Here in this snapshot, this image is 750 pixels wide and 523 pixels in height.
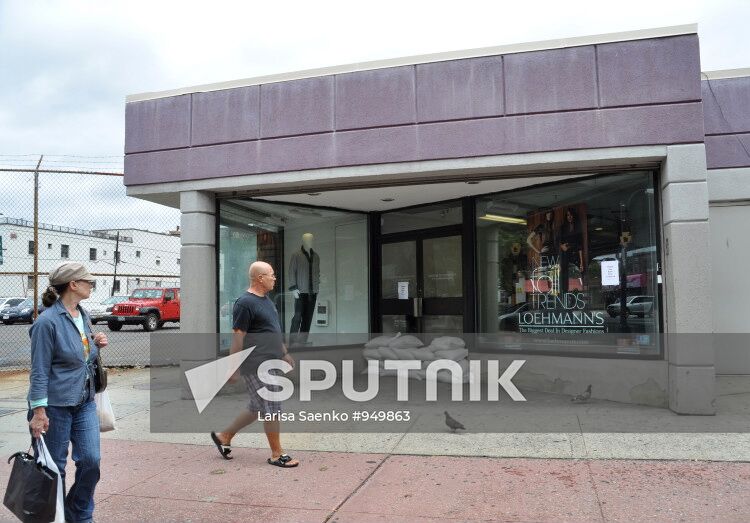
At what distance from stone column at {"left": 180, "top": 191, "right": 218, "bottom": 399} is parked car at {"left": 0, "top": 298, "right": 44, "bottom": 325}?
2592 cm

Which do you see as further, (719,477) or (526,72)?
(526,72)

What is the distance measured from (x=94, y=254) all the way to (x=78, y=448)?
39.5 meters

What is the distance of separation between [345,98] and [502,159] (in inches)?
85.1

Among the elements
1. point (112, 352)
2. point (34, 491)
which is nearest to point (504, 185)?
point (34, 491)

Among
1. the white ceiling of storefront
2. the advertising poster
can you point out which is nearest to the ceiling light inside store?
the advertising poster

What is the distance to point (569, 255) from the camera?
8547mm

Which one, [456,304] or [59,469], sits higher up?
[456,304]

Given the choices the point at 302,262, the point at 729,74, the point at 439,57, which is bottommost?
the point at 302,262

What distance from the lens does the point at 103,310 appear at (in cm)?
2923

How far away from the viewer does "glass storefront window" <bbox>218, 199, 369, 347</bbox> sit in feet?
31.3

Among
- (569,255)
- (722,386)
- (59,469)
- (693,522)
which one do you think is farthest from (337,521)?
(722,386)

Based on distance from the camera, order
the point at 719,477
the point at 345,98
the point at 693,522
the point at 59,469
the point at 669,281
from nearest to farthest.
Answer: the point at 59,469 → the point at 693,522 → the point at 719,477 → the point at 669,281 → the point at 345,98

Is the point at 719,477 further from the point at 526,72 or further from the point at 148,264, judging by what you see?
the point at 148,264

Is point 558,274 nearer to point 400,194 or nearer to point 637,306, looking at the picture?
point 637,306
